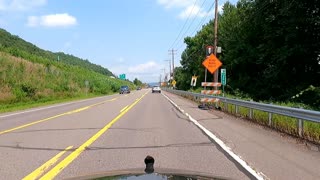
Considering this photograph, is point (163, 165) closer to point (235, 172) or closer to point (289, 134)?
point (235, 172)

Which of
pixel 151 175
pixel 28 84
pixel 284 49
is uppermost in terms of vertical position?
pixel 284 49

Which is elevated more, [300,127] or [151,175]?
[151,175]

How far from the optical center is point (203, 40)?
92438mm

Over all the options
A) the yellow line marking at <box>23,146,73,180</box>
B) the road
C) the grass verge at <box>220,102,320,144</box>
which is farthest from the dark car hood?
the grass verge at <box>220,102,320,144</box>

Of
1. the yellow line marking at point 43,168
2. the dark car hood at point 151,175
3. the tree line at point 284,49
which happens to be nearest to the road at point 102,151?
the yellow line marking at point 43,168

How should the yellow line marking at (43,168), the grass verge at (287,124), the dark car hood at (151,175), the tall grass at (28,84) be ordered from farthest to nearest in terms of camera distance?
the tall grass at (28,84), the grass verge at (287,124), the yellow line marking at (43,168), the dark car hood at (151,175)

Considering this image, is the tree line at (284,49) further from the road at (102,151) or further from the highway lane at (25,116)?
the road at (102,151)

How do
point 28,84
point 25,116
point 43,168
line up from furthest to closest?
point 28,84 < point 25,116 < point 43,168

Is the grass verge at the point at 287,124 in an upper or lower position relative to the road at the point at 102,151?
upper

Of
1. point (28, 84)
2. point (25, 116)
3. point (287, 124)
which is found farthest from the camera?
point (28, 84)

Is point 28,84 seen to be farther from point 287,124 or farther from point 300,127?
point 300,127

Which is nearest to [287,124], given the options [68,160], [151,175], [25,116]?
[68,160]

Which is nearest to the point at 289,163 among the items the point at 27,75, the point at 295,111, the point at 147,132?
the point at 295,111

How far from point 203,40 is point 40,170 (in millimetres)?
85339
